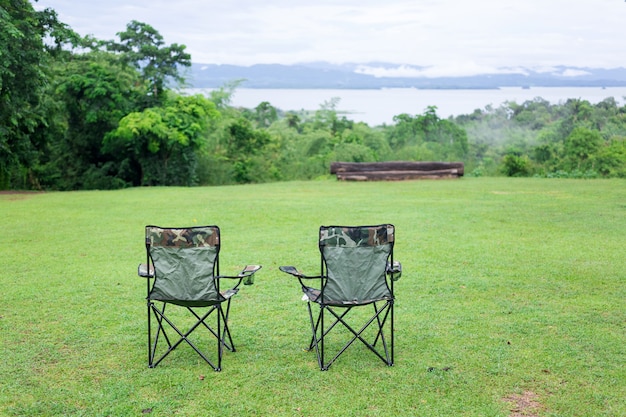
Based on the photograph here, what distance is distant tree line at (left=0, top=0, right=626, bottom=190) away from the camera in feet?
53.4

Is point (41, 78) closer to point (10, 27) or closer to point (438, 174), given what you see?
point (10, 27)

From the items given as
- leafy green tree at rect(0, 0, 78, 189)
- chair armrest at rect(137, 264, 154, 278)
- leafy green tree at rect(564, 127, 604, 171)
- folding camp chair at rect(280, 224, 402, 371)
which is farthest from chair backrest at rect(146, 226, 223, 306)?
leafy green tree at rect(564, 127, 604, 171)

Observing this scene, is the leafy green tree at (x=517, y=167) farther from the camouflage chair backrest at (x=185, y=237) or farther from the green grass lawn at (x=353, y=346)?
the camouflage chair backrest at (x=185, y=237)

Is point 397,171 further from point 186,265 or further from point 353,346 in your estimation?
point 186,265

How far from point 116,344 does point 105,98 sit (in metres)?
17.0

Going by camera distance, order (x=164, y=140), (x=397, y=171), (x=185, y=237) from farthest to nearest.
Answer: (x=164, y=140)
(x=397, y=171)
(x=185, y=237)

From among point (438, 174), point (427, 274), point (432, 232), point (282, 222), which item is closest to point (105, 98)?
point (438, 174)

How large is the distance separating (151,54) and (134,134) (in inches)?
152

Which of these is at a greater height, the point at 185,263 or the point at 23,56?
the point at 23,56

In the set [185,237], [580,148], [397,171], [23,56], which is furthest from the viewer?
[580,148]

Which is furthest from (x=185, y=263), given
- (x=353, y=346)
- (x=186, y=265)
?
(x=353, y=346)

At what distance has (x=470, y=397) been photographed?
14.1 ft

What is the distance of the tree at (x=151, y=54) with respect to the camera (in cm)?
2316

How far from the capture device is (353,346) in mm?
5301
